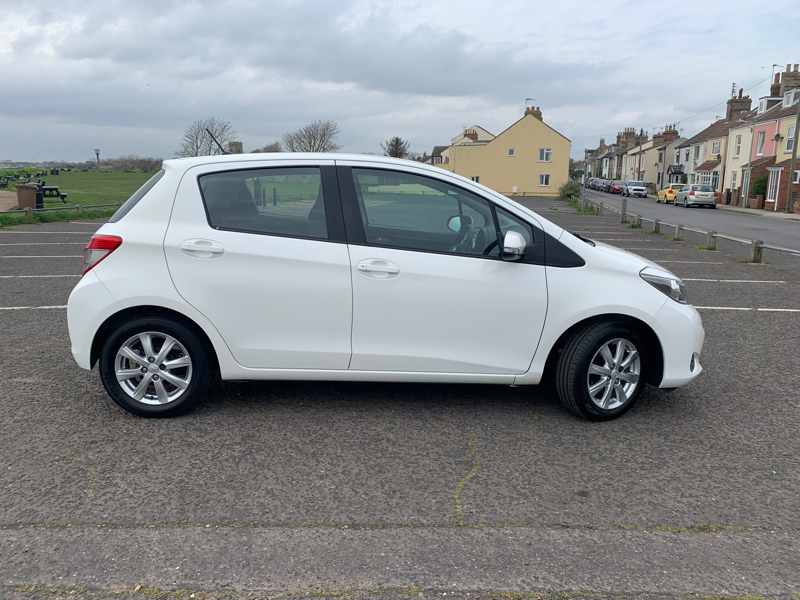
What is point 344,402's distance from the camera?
4.94 metres

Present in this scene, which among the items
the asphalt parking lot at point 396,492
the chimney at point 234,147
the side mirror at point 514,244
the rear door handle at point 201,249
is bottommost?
the asphalt parking lot at point 396,492

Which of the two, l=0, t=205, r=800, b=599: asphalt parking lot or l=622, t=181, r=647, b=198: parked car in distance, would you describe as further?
l=622, t=181, r=647, b=198: parked car in distance

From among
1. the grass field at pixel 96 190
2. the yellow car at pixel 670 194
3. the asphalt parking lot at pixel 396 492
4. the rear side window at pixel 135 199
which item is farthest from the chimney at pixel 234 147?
the yellow car at pixel 670 194

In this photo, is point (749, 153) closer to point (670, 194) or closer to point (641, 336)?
point (670, 194)

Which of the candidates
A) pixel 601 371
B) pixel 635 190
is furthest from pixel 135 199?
pixel 635 190

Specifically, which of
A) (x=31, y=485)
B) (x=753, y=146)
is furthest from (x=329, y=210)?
(x=753, y=146)

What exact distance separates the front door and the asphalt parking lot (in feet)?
1.55

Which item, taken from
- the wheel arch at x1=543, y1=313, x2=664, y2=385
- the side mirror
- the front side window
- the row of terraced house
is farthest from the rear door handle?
the row of terraced house

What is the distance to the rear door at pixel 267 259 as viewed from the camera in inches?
173

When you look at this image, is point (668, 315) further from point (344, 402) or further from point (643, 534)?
point (344, 402)

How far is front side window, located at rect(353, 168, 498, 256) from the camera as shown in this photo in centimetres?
452

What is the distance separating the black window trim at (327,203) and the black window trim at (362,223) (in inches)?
1.5

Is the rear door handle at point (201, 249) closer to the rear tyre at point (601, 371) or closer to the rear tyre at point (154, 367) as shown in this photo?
the rear tyre at point (154, 367)

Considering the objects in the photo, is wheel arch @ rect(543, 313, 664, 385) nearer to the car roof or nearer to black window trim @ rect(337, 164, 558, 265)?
black window trim @ rect(337, 164, 558, 265)
